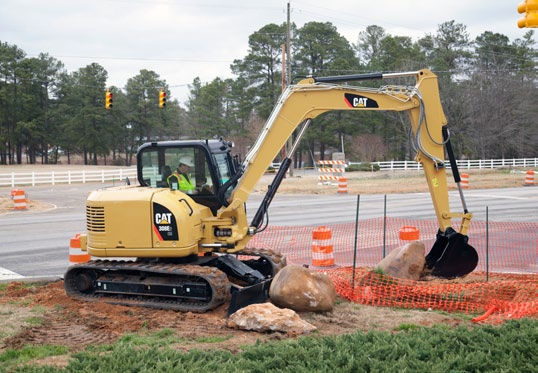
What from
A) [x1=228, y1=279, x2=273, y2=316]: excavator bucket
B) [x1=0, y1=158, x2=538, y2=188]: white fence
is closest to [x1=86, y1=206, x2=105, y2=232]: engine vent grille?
[x1=228, y1=279, x2=273, y2=316]: excavator bucket

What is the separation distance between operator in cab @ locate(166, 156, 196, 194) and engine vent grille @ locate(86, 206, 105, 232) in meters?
1.20

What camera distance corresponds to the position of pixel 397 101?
1084 centimetres

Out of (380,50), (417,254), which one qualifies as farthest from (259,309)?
(380,50)

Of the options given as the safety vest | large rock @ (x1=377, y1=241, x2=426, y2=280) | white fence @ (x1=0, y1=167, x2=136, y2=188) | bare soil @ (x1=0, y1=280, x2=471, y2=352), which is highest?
the safety vest

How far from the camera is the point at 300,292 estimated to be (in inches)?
363

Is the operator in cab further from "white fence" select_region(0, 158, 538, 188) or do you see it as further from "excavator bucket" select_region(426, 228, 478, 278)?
"white fence" select_region(0, 158, 538, 188)

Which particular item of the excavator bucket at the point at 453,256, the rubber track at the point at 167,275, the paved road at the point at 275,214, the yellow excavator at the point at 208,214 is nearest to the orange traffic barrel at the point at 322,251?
the yellow excavator at the point at 208,214

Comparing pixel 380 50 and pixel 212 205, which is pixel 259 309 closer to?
pixel 212 205

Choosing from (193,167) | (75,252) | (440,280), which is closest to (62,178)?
Answer: (75,252)

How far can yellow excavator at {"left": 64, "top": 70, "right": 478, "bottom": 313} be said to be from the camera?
32.3ft

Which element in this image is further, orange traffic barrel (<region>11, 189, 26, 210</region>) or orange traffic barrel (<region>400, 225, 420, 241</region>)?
orange traffic barrel (<region>11, 189, 26, 210</region>)

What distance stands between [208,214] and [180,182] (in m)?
0.71

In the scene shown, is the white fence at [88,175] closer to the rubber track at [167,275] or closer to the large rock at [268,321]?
the rubber track at [167,275]

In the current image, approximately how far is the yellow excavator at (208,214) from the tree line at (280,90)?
57.0 m
